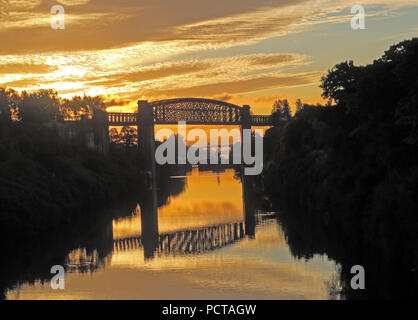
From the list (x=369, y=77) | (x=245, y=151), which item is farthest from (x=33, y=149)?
(x=245, y=151)

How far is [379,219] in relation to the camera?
34438mm

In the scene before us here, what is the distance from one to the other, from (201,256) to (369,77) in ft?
45.0

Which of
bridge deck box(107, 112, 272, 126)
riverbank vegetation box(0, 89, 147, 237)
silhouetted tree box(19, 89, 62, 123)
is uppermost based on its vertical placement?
silhouetted tree box(19, 89, 62, 123)

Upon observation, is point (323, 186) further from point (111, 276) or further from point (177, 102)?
point (177, 102)

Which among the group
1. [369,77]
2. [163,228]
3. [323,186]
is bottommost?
[163,228]

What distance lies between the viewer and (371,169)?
128ft

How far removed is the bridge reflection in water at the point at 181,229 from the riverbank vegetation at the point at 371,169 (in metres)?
5.26

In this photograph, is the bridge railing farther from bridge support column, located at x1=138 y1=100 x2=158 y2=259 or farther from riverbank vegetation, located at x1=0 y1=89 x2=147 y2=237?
riverbank vegetation, located at x1=0 y1=89 x2=147 y2=237

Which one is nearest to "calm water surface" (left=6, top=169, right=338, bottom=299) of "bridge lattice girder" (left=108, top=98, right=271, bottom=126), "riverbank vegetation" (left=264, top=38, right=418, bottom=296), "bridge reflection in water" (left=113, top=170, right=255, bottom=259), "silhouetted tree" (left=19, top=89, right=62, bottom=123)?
"bridge reflection in water" (left=113, top=170, right=255, bottom=259)

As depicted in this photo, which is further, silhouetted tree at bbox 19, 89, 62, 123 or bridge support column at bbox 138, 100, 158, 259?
silhouetted tree at bbox 19, 89, 62, 123

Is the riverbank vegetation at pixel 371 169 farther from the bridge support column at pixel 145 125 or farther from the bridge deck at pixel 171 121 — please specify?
the bridge deck at pixel 171 121

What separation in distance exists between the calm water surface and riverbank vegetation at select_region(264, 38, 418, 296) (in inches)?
97.9

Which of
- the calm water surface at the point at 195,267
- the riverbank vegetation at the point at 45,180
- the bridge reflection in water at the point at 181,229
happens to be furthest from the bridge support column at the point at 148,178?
the riverbank vegetation at the point at 45,180

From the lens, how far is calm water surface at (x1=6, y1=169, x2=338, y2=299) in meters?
31.2
